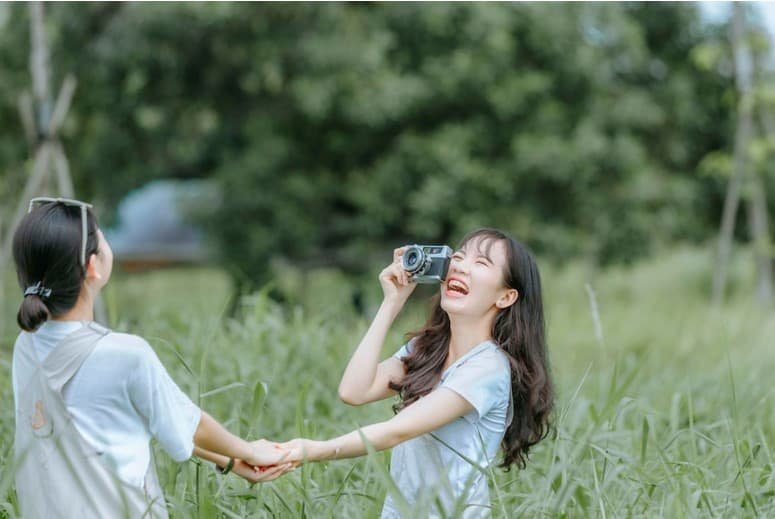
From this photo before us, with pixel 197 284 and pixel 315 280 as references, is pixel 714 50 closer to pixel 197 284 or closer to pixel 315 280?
pixel 315 280

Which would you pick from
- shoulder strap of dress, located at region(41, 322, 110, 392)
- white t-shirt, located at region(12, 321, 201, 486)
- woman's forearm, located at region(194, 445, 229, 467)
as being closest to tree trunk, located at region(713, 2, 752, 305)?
woman's forearm, located at region(194, 445, 229, 467)

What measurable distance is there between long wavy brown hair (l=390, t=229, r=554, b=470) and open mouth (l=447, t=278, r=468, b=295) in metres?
0.09

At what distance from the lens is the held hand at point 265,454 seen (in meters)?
2.30

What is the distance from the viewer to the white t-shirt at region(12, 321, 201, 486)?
199 cm

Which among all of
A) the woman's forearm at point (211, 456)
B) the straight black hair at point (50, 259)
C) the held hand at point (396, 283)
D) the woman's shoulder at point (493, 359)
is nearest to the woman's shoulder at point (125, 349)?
the straight black hair at point (50, 259)

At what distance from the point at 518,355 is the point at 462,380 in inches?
8.1

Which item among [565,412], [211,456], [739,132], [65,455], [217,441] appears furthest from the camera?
[739,132]

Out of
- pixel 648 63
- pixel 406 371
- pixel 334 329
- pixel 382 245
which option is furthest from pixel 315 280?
pixel 406 371

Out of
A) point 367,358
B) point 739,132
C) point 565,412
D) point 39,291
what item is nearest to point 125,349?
point 39,291

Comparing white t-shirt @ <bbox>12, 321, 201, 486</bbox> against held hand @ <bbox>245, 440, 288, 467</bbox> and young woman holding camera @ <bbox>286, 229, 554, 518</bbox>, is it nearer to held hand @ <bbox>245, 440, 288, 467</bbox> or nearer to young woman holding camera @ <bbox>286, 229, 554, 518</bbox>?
held hand @ <bbox>245, 440, 288, 467</bbox>

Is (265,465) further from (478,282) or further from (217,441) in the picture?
(478,282)

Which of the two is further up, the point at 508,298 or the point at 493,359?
the point at 508,298

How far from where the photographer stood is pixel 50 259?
6.61 feet

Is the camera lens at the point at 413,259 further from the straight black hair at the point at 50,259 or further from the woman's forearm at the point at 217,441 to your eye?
the straight black hair at the point at 50,259
